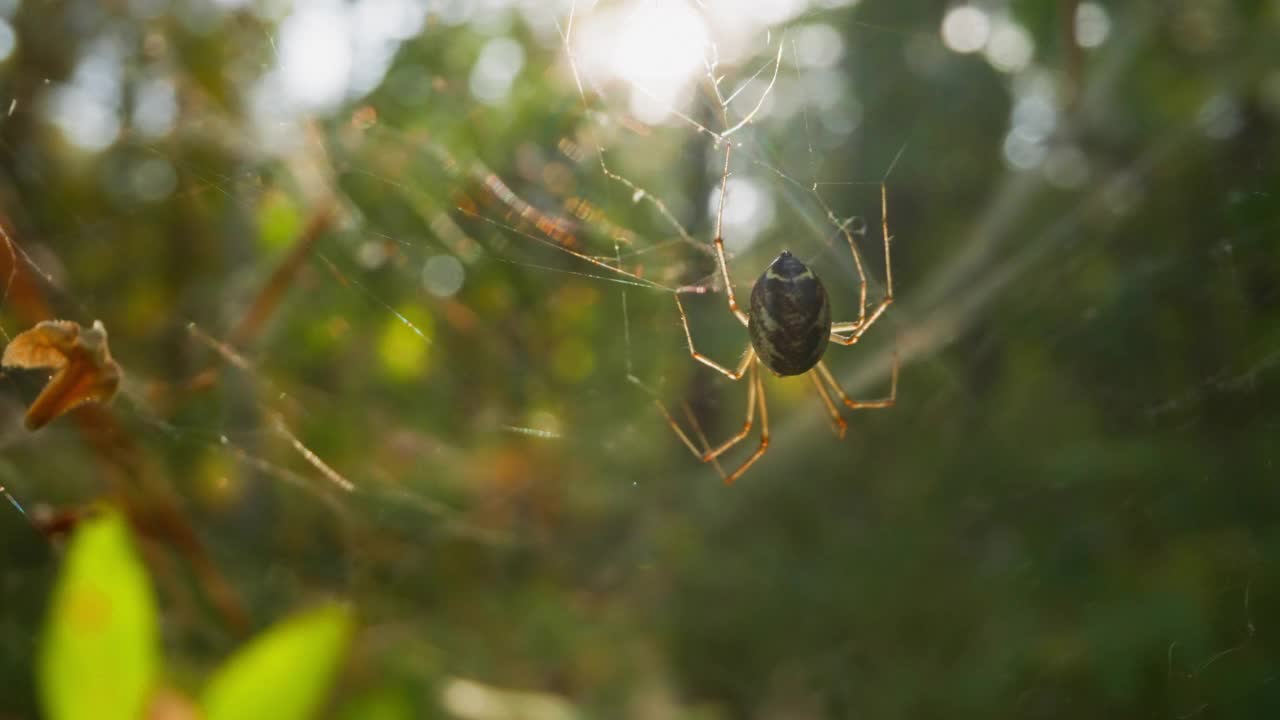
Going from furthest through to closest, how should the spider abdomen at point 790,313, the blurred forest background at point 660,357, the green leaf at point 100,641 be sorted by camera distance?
the blurred forest background at point 660,357, the spider abdomen at point 790,313, the green leaf at point 100,641

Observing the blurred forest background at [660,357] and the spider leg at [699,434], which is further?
the spider leg at [699,434]

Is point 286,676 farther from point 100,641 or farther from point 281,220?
point 281,220

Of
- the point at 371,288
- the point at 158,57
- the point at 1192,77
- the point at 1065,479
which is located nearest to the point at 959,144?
the point at 1192,77

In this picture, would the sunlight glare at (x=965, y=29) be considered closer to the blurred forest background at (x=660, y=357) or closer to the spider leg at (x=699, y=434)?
the blurred forest background at (x=660, y=357)

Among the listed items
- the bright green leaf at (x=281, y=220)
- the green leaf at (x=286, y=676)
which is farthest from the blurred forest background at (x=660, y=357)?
the green leaf at (x=286, y=676)

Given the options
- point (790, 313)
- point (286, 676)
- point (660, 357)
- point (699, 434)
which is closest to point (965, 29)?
point (660, 357)

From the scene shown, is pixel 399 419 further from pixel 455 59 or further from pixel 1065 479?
pixel 1065 479

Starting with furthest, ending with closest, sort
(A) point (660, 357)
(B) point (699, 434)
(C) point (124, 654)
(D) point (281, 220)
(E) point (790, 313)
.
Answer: (A) point (660, 357) → (B) point (699, 434) → (D) point (281, 220) → (E) point (790, 313) → (C) point (124, 654)

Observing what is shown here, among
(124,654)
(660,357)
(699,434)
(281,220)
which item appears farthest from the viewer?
(660,357)
